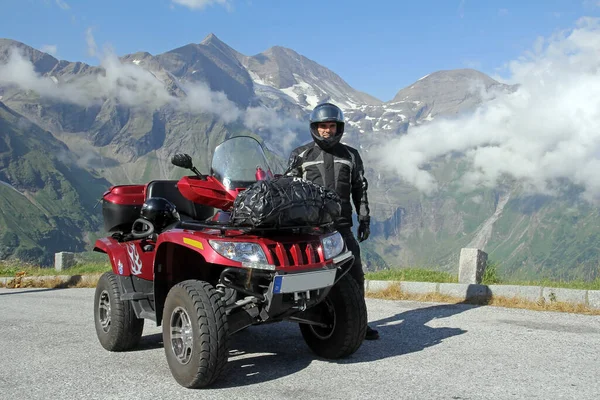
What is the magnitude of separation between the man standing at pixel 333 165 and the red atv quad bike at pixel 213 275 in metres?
0.53

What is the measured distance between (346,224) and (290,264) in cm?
168

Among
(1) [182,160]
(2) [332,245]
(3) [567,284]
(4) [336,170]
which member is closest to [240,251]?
(2) [332,245]

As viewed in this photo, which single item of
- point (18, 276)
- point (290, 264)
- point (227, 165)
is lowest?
point (18, 276)

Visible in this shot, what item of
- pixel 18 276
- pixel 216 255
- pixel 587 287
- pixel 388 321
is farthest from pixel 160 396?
pixel 18 276

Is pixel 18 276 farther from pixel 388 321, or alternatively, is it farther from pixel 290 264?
pixel 290 264

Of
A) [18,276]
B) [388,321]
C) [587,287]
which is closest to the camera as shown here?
[388,321]

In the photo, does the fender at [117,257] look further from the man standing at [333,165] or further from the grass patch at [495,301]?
the grass patch at [495,301]

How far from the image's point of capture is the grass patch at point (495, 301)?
795 centimetres

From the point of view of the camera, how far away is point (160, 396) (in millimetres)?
4457

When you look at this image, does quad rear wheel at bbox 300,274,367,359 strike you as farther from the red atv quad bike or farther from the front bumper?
the front bumper

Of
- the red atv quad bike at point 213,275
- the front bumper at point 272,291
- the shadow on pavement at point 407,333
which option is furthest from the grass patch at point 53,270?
the front bumper at point 272,291

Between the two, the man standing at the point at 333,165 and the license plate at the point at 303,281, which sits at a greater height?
the man standing at the point at 333,165

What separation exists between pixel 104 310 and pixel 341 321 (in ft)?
8.75

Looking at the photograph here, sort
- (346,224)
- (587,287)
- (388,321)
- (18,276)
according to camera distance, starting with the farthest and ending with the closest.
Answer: (18,276)
(587,287)
(388,321)
(346,224)
